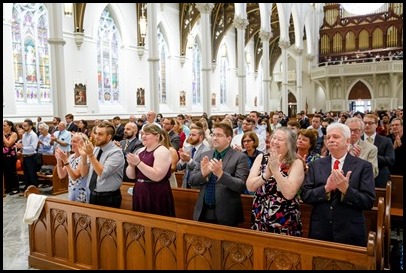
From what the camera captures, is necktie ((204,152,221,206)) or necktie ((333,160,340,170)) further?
necktie ((204,152,221,206))

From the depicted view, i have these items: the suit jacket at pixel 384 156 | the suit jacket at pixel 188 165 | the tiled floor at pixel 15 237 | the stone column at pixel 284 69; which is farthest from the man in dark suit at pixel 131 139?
the stone column at pixel 284 69

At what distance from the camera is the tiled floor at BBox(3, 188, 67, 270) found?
14.8 feet

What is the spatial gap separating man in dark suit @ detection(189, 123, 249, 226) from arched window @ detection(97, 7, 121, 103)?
16219 millimetres

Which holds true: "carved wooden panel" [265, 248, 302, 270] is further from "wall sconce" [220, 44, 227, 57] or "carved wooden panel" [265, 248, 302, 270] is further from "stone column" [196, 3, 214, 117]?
"wall sconce" [220, 44, 227, 57]

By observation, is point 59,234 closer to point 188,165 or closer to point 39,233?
point 39,233

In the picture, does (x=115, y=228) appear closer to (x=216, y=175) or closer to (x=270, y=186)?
(x=216, y=175)

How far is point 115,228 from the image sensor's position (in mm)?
3744

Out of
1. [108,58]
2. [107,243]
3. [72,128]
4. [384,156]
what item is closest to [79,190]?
[107,243]

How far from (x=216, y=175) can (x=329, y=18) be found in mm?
35819

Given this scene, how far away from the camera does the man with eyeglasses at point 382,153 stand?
5.05m

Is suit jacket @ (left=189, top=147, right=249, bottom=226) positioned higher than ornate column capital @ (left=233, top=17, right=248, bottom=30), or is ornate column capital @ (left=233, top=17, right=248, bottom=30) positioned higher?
ornate column capital @ (left=233, top=17, right=248, bottom=30)

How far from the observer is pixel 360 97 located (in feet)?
107

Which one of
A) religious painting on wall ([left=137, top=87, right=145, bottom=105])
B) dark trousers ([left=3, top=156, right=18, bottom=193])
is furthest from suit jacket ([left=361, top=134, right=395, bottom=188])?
religious painting on wall ([left=137, top=87, right=145, bottom=105])

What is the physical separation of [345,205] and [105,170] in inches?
96.7
